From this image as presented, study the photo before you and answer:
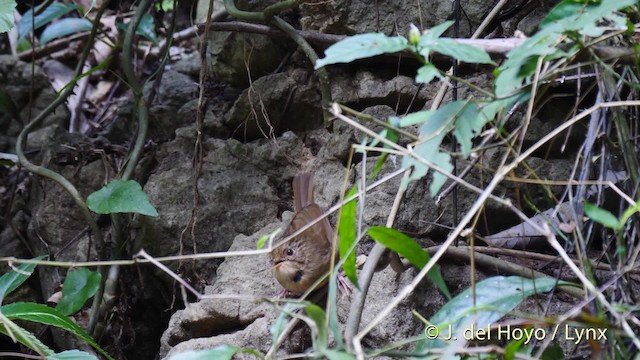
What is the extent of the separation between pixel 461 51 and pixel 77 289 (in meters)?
2.05

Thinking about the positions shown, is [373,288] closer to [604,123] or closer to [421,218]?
[421,218]

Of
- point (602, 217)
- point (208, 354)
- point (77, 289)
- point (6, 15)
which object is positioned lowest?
point (77, 289)

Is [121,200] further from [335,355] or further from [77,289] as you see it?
[335,355]

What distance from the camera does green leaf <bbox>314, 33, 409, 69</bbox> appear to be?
1.58 meters

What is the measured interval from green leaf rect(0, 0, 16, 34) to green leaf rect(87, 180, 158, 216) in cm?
72

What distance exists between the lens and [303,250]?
2.65 metres

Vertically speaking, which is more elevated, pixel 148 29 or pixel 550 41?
pixel 550 41

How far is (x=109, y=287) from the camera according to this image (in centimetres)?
312

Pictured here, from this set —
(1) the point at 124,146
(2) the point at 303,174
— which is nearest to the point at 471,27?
(2) the point at 303,174

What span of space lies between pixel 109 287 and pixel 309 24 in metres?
1.42

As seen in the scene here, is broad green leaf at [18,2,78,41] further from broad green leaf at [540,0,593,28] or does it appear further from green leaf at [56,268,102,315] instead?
broad green leaf at [540,0,593,28]

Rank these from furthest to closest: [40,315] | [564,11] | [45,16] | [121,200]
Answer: [45,16] → [121,200] → [40,315] → [564,11]

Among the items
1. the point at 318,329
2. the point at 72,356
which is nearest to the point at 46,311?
the point at 72,356

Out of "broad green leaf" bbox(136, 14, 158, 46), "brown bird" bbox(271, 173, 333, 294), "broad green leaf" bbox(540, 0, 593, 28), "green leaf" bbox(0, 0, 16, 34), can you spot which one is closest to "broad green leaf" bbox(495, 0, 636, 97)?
"broad green leaf" bbox(540, 0, 593, 28)
